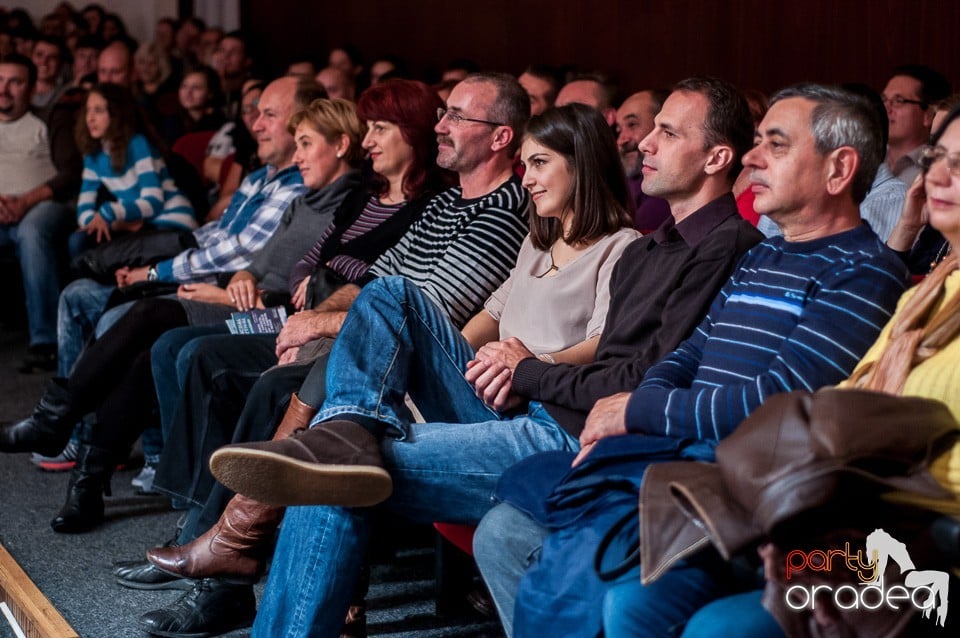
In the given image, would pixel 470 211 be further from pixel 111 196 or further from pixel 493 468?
pixel 111 196

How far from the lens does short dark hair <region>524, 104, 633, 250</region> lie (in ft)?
8.36

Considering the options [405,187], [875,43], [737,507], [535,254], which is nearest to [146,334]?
[405,187]

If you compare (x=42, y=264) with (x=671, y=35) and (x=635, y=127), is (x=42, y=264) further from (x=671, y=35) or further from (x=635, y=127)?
(x=671, y=35)

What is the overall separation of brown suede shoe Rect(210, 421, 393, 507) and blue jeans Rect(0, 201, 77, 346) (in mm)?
3239

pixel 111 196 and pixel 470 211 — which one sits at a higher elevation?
pixel 470 211

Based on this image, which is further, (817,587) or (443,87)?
(443,87)

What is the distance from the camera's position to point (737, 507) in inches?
59.3

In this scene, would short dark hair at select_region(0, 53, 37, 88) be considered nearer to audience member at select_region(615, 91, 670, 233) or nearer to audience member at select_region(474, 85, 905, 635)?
audience member at select_region(615, 91, 670, 233)

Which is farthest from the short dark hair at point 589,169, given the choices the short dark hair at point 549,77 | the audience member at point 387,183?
the short dark hair at point 549,77

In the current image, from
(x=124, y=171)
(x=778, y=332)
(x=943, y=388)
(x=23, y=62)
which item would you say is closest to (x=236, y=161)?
(x=124, y=171)

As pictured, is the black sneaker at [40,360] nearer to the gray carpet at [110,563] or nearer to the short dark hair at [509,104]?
the gray carpet at [110,563]

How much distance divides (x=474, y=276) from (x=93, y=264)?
5.94 feet

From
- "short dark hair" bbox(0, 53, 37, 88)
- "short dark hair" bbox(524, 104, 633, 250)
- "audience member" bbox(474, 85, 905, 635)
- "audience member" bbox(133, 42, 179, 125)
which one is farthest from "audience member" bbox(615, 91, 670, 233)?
"audience member" bbox(133, 42, 179, 125)

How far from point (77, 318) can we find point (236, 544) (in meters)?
1.85
